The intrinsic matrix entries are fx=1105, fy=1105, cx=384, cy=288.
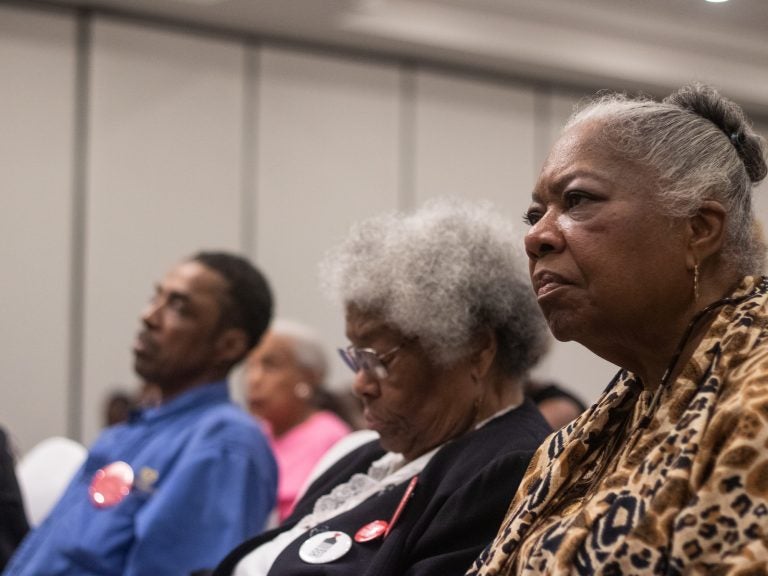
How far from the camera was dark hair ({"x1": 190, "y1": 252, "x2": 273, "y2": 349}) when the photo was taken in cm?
292

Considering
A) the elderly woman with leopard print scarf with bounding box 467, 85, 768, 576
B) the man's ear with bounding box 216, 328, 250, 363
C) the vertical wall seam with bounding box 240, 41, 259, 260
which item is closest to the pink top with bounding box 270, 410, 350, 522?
the man's ear with bounding box 216, 328, 250, 363

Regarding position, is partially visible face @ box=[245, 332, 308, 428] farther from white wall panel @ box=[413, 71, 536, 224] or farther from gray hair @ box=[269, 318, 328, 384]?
white wall panel @ box=[413, 71, 536, 224]

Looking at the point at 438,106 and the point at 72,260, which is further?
the point at 438,106

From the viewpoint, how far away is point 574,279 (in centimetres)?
144

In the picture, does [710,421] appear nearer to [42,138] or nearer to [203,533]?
[203,533]

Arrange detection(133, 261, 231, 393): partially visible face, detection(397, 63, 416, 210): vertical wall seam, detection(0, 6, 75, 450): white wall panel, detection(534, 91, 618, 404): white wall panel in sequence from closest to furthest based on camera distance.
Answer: detection(133, 261, 231, 393): partially visible face → detection(0, 6, 75, 450): white wall panel → detection(534, 91, 618, 404): white wall panel → detection(397, 63, 416, 210): vertical wall seam

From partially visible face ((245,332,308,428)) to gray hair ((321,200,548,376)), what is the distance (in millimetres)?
2045

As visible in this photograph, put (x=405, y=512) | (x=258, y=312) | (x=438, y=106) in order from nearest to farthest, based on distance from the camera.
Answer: (x=405, y=512) < (x=258, y=312) < (x=438, y=106)

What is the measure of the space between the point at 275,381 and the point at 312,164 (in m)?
2.17

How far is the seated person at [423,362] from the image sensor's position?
1913 millimetres

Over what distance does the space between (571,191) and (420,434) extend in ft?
2.36

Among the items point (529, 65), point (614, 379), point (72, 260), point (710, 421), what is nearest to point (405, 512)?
point (614, 379)

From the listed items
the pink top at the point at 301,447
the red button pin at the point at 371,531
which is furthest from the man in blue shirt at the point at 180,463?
the pink top at the point at 301,447

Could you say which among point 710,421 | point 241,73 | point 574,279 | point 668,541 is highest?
point 241,73
